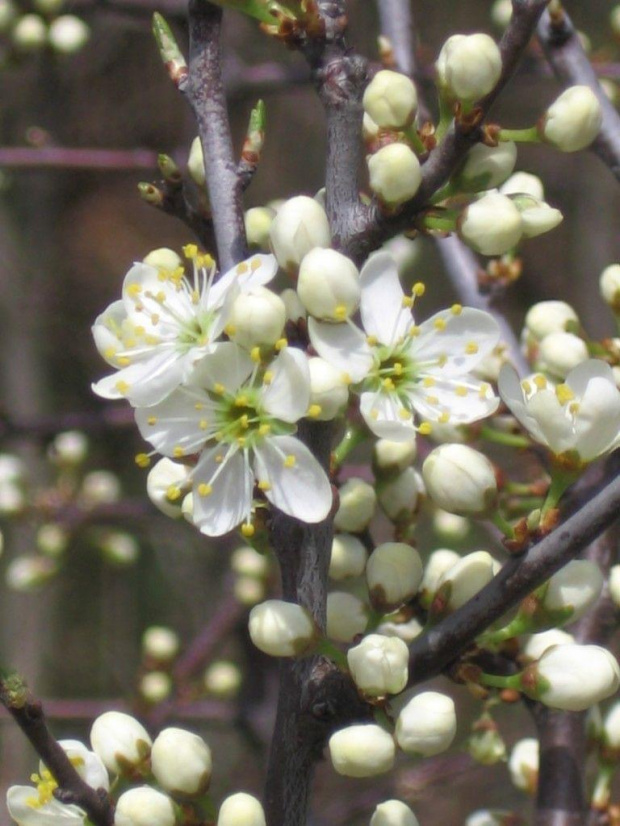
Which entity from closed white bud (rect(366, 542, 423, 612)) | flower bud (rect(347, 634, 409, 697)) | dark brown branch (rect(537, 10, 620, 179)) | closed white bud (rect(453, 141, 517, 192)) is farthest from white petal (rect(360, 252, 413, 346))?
dark brown branch (rect(537, 10, 620, 179))

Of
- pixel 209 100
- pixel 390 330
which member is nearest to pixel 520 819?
pixel 390 330

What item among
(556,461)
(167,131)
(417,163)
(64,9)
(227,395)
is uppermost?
(167,131)

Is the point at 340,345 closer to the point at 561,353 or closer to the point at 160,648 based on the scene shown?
the point at 561,353

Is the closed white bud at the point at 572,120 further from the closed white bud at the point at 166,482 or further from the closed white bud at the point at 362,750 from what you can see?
the closed white bud at the point at 362,750

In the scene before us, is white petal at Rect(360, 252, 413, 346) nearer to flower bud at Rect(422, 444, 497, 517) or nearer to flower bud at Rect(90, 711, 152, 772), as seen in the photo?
flower bud at Rect(422, 444, 497, 517)

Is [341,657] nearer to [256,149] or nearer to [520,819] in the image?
[256,149]

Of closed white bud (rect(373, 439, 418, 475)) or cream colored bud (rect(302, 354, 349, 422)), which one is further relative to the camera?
closed white bud (rect(373, 439, 418, 475))
